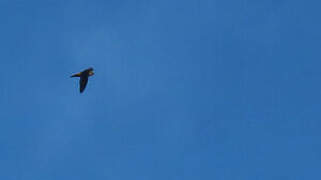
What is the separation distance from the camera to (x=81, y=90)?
6306cm

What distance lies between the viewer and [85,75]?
208 feet

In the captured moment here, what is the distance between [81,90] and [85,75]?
86.0 inches
